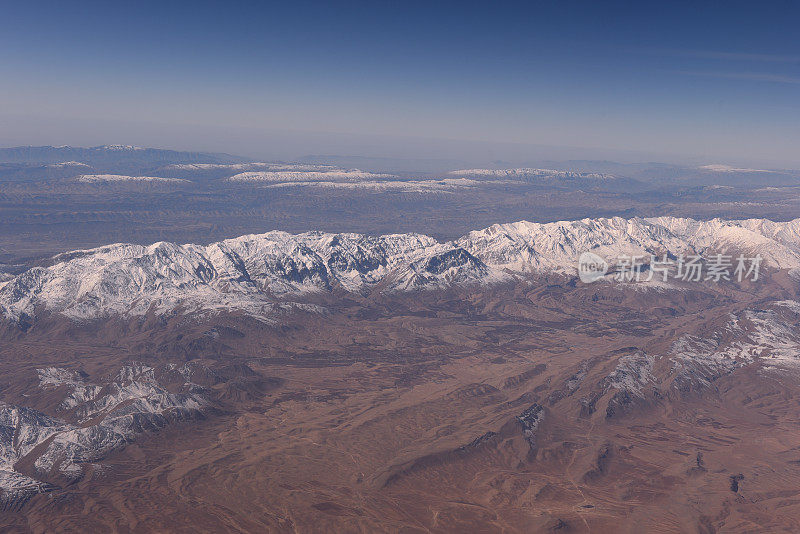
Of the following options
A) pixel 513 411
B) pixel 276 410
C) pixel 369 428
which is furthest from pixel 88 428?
pixel 513 411

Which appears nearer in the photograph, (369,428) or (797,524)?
(797,524)

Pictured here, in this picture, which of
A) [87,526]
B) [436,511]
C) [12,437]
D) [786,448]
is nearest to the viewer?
[87,526]

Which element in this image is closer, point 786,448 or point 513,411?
point 786,448

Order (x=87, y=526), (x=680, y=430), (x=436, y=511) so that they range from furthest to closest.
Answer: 1. (x=680, y=430)
2. (x=436, y=511)
3. (x=87, y=526)

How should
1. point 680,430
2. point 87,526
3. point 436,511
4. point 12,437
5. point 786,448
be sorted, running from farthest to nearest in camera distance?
point 680,430 → point 786,448 → point 12,437 → point 436,511 → point 87,526

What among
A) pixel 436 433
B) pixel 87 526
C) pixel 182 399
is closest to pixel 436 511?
pixel 436 433

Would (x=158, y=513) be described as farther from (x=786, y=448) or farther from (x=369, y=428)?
(x=786, y=448)

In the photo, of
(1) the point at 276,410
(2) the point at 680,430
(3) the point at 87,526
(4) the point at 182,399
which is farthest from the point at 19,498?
(2) the point at 680,430

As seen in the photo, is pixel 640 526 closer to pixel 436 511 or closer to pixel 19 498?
pixel 436 511

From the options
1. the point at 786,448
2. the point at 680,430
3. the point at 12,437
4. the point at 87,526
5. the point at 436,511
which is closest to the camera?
the point at 87,526
